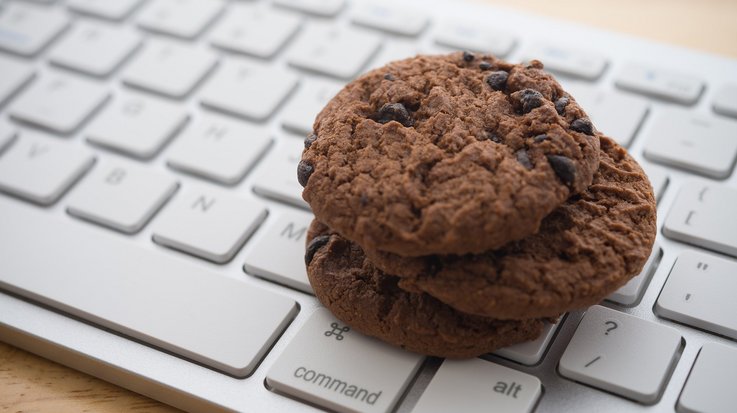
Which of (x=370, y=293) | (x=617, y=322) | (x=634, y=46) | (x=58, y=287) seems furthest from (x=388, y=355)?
(x=634, y=46)

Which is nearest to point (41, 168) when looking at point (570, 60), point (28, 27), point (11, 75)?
point (11, 75)

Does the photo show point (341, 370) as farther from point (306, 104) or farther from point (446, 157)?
point (306, 104)

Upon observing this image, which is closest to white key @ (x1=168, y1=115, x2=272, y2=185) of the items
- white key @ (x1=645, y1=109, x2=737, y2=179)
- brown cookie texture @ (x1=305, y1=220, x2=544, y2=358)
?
brown cookie texture @ (x1=305, y1=220, x2=544, y2=358)

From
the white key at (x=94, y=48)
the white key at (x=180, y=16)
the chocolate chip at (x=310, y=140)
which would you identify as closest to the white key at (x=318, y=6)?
the white key at (x=180, y=16)

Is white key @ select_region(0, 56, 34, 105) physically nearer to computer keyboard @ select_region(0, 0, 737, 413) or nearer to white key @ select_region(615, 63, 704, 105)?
computer keyboard @ select_region(0, 0, 737, 413)

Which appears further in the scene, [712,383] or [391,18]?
[391,18]

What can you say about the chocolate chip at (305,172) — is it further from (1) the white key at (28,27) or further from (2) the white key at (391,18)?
(1) the white key at (28,27)

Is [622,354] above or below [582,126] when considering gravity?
below
